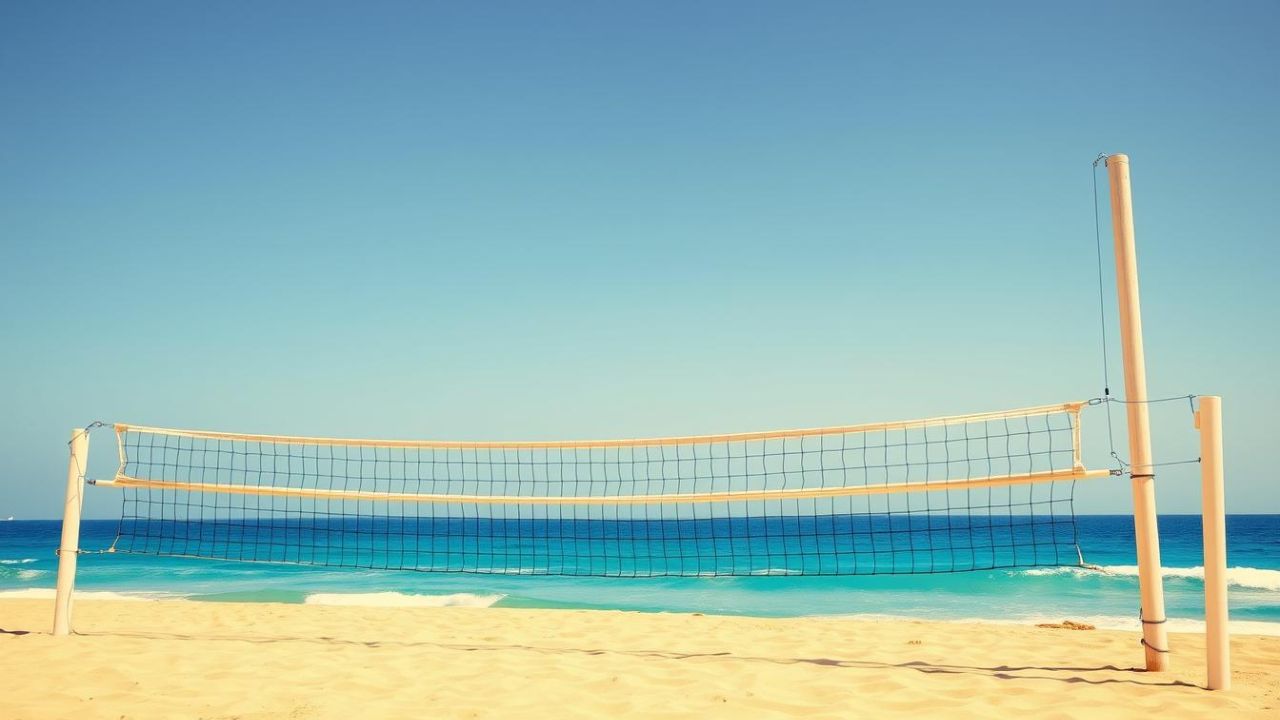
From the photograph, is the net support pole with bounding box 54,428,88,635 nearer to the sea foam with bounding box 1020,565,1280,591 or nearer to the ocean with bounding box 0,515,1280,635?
the ocean with bounding box 0,515,1280,635

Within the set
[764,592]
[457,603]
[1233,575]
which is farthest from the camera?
[1233,575]

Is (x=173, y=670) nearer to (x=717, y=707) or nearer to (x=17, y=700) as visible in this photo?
(x=17, y=700)

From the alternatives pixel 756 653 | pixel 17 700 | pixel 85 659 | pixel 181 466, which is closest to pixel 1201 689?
pixel 756 653

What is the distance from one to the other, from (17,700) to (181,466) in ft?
7.81

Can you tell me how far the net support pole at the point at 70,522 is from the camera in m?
5.80

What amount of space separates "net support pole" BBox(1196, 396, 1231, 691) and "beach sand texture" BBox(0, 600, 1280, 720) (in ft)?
0.49

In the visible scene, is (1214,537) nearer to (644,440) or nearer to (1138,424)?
(1138,424)

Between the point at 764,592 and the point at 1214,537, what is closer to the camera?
the point at 1214,537

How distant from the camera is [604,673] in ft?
15.2

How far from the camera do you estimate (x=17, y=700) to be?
155 inches

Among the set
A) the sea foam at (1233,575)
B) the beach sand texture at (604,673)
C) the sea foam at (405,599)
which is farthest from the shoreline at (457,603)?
the sea foam at (1233,575)

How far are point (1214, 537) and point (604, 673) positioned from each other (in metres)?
3.44

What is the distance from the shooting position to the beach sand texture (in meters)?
3.85

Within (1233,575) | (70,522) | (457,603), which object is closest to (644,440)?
(70,522)
